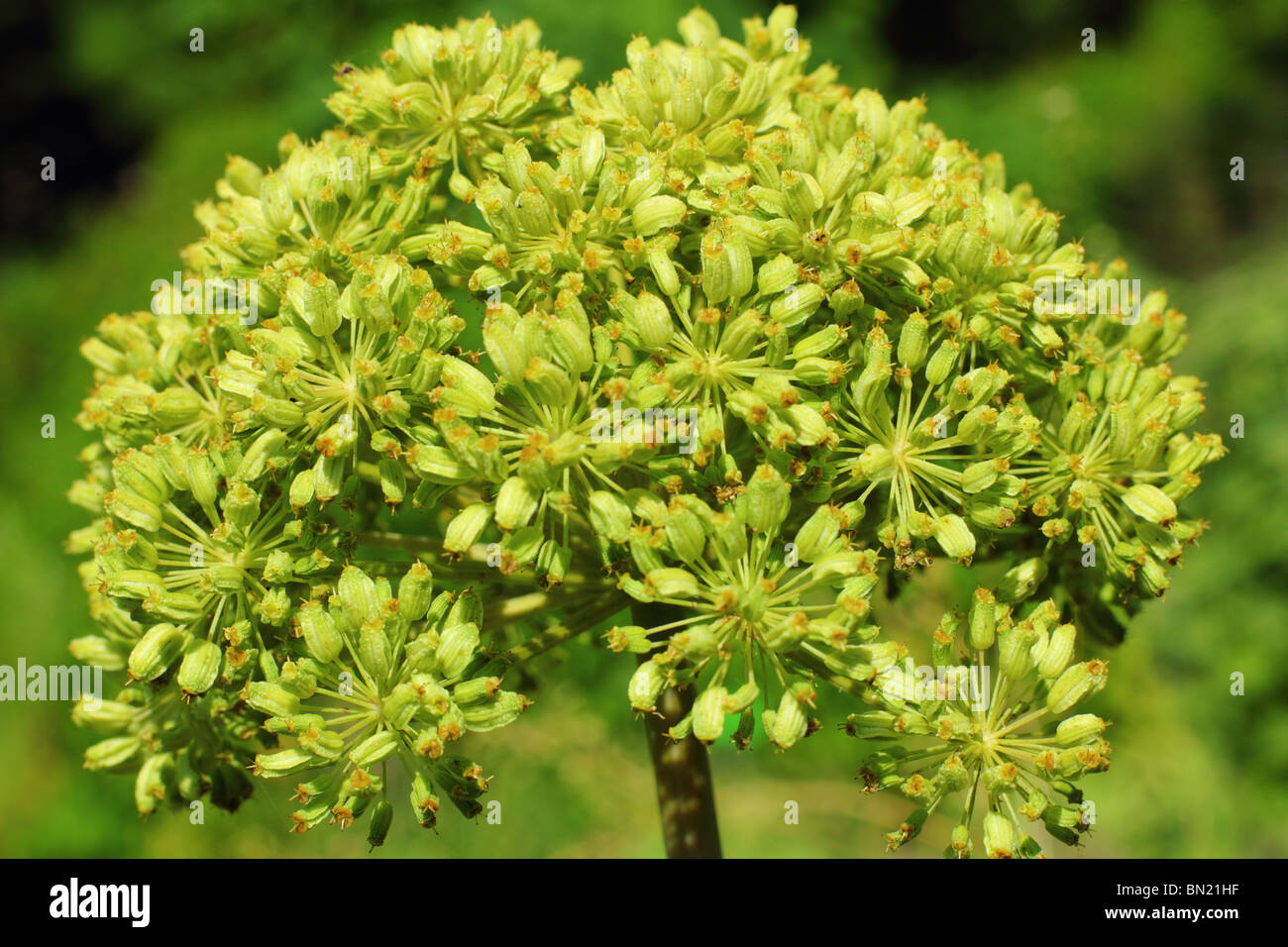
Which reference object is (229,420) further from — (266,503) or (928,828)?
(928,828)

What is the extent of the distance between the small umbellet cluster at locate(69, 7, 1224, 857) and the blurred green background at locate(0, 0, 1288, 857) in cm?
112

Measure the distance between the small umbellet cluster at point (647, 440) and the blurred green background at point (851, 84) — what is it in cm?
112

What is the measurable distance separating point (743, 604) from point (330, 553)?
3.45 feet

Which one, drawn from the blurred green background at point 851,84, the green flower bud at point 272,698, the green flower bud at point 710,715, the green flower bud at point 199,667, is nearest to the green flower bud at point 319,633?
the green flower bud at point 272,698

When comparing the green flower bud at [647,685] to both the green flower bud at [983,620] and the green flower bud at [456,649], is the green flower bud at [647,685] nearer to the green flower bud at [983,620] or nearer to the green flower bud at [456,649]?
the green flower bud at [456,649]

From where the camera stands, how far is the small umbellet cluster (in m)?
2.31

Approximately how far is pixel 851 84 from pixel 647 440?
9733 mm

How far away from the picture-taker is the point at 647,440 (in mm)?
2244

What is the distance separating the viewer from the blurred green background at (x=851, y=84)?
850 cm

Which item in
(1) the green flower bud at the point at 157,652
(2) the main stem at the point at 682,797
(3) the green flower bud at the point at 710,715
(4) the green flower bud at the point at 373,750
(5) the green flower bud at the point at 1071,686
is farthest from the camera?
(2) the main stem at the point at 682,797

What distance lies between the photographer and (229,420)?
107 inches

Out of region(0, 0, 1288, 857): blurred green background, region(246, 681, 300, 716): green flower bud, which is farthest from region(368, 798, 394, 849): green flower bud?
region(0, 0, 1288, 857): blurred green background

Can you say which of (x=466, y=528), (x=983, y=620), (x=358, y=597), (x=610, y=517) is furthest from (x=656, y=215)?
(x=983, y=620)

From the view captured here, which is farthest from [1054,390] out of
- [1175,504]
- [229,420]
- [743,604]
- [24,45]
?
[24,45]
